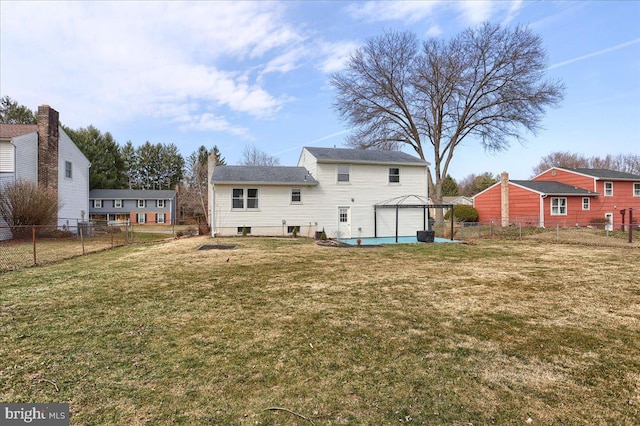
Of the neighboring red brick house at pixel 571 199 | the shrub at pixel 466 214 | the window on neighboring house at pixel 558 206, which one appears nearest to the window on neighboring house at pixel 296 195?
the shrub at pixel 466 214

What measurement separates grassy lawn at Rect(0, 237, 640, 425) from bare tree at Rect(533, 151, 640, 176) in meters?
56.4

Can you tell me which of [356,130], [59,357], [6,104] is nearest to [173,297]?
[59,357]

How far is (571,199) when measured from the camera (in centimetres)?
2453

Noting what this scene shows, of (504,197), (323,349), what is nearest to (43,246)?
(323,349)

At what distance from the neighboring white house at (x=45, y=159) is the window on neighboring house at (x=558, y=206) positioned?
3286 centimetres

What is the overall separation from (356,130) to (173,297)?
25376 millimetres

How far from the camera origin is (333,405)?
8.37 ft

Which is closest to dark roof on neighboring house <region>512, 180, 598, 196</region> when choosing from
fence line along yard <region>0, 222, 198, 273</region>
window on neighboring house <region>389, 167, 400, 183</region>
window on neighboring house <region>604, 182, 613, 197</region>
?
window on neighboring house <region>604, 182, 613, 197</region>

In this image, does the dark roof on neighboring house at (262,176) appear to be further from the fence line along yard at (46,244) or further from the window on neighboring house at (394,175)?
the fence line along yard at (46,244)

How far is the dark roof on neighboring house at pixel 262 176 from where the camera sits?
57.9 ft

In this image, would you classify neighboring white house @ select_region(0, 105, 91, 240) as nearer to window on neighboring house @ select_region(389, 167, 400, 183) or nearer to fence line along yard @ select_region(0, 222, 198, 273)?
fence line along yard @ select_region(0, 222, 198, 273)

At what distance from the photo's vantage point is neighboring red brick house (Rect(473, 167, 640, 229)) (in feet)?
78.3

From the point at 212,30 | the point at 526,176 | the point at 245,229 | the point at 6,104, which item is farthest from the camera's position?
the point at 526,176

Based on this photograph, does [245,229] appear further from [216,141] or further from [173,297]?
[216,141]
